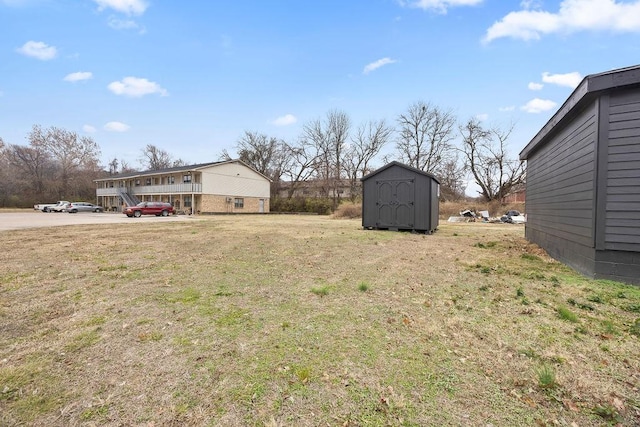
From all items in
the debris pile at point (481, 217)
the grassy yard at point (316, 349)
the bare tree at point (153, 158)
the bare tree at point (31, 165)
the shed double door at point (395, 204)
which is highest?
the bare tree at point (153, 158)

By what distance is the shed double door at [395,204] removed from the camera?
1243 cm

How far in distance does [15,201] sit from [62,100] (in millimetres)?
33491

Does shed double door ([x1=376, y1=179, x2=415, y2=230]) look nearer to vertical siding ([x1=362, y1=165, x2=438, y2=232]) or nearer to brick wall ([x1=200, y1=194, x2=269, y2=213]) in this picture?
vertical siding ([x1=362, y1=165, x2=438, y2=232])

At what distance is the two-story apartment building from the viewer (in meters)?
33.1

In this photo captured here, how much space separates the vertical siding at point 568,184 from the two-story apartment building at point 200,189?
3112cm

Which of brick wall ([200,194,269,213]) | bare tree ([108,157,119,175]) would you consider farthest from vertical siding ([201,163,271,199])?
bare tree ([108,157,119,175])

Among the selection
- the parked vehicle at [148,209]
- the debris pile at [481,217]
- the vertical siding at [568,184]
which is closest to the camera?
the vertical siding at [568,184]

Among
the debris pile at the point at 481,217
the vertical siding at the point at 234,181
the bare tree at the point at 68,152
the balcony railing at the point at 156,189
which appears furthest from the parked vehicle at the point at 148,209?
the bare tree at the point at 68,152

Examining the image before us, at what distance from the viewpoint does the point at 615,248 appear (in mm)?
4977

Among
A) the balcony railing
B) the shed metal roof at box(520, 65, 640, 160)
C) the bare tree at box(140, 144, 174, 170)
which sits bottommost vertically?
the balcony railing

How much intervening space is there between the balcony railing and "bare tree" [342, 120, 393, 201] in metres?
20.4

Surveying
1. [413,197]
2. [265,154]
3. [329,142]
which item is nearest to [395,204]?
[413,197]

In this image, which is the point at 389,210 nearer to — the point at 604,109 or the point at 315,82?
the point at 604,109

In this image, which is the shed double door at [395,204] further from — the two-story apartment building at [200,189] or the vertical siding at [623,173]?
the two-story apartment building at [200,189]
